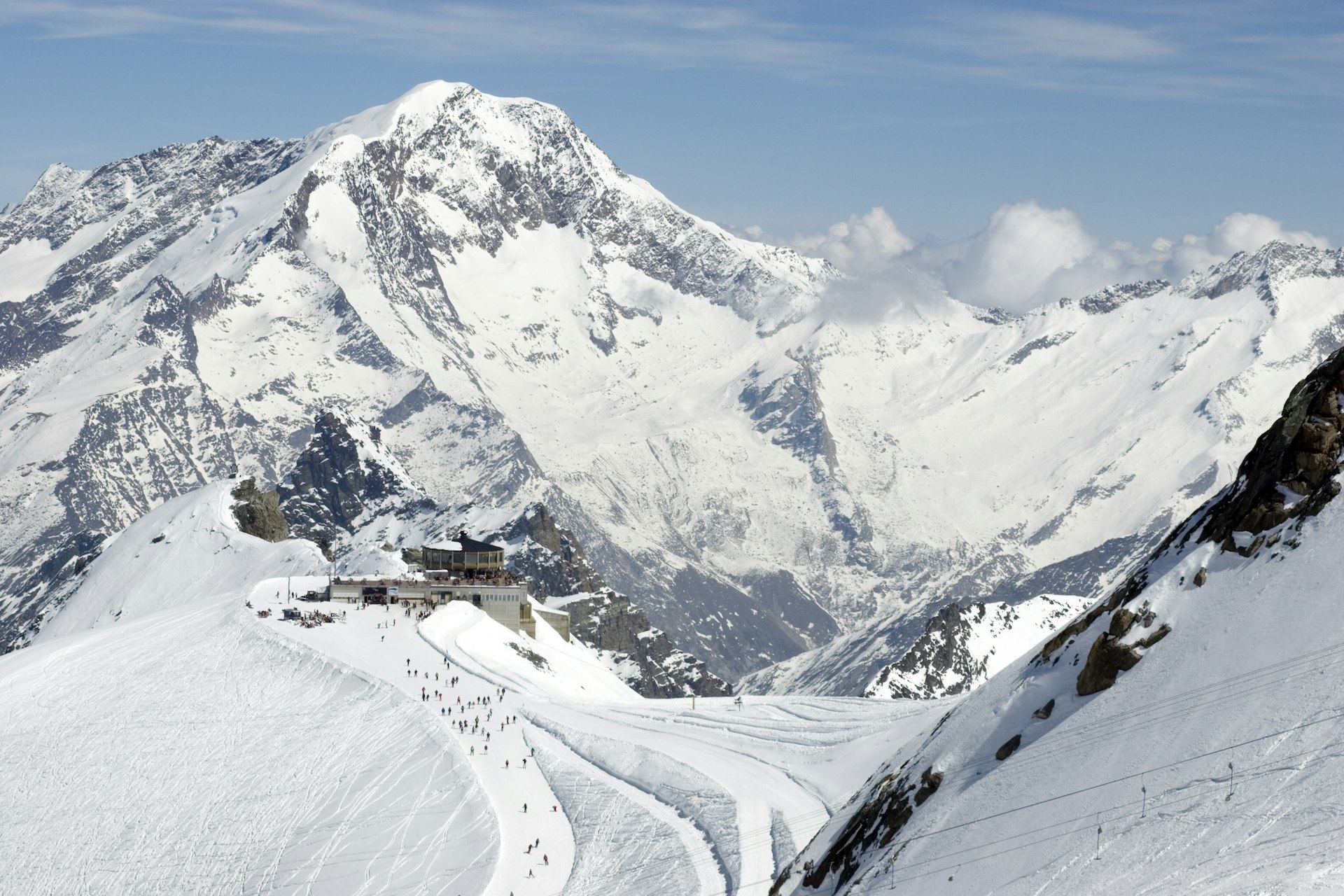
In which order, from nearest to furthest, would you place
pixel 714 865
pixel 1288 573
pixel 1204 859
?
pixel 1204 859
pixel 1288 573
pixel 714 865

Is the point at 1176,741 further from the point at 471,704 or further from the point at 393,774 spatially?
the point at 471,704

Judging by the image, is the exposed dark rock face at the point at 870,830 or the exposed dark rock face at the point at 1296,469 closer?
the exposed dark rock face at the point at 1296,469

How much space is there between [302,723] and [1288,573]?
91.4 m

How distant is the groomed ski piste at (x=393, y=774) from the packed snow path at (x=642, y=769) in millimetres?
252

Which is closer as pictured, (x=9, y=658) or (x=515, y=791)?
(x=515, y=791)

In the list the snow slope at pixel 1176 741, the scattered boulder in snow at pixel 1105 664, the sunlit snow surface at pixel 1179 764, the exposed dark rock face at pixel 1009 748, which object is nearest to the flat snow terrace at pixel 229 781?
the snow slope at pixel 1176 741

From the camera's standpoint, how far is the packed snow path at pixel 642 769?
102 metres

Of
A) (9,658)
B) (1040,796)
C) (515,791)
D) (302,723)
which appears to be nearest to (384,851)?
(515,791)

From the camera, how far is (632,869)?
102m

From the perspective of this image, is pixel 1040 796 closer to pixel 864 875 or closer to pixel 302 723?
pixel 864 875

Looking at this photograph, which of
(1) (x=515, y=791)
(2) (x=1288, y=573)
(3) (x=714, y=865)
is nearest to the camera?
(2) (x=1288, y=573)

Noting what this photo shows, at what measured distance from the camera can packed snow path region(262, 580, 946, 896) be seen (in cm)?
10188

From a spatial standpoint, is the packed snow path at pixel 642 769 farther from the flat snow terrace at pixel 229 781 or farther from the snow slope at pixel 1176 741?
the snow slope at pixel 1176 741

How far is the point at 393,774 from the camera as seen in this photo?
127188 mm
